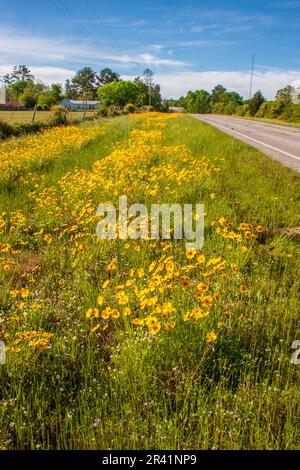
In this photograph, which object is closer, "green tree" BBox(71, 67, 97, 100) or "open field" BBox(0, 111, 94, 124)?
"open field" BBox(0, 111, 94, 124)

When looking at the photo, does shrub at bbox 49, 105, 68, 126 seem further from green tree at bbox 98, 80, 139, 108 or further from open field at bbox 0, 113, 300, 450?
green tree at bbox 98, 80, 139, 108

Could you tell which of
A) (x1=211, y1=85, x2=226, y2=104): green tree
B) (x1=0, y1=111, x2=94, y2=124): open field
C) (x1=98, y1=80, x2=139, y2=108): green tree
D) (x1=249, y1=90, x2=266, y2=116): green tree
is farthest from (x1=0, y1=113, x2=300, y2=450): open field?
(x1=211, y1=85, x2=226, y2=104): green tree

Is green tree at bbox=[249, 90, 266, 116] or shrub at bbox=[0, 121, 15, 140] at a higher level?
green tree at bbox=[249, 90, 266, 116]

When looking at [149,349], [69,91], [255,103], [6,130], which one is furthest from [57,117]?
[69,91]

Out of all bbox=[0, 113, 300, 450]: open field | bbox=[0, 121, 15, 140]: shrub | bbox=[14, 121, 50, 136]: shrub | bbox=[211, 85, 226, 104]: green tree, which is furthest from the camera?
bbox=[211, 85, 226, 104]: green tree

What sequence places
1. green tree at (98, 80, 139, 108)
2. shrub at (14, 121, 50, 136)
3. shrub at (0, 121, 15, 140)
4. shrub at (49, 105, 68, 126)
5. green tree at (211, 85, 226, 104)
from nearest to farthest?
1. shrub at (0, 121, 15, 140)
2. shrub at (14, 121, 50, 136)
3. shrub at (49, 105, 68, 126)
4. green tree at (98, 80, 139, 108)
5. green tree at (211, 85, 226, 104)

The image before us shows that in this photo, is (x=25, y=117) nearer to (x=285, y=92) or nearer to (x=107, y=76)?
A: (x=285, y=92)

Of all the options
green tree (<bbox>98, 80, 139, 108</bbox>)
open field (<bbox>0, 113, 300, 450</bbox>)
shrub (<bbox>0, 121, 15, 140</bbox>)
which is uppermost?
green tree (<bbox>98, 80, 139, 108</bbox>)

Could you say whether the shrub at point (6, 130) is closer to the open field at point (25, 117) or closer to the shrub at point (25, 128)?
the shrub at point (25, 128)

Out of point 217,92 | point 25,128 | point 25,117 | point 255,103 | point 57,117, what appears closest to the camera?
point 25,128

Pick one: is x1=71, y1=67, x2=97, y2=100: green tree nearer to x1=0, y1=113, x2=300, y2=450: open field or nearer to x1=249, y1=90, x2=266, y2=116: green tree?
x1=249, y1=90, x2=266, y2=116: green tree

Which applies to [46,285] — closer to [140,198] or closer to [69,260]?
[69,260]

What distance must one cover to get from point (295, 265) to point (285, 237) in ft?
2.32

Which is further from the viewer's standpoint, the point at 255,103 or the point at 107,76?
the point at 107,76
